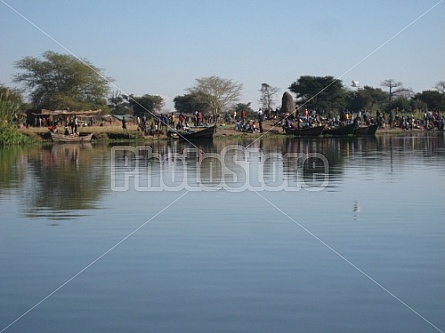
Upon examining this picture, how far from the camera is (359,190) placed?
15484 mm

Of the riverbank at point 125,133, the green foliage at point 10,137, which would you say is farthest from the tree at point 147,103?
the green foliage at point 10,137

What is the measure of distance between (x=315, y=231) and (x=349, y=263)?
7.21 feet

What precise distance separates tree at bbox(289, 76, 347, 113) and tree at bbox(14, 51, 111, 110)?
24160 mm

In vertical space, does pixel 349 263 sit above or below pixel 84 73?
below

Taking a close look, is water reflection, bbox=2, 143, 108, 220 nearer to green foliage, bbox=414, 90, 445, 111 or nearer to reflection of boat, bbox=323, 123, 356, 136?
reflection of boat, bbox=323, 123, 356, 136

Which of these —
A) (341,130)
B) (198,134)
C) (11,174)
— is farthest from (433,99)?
(11,174)

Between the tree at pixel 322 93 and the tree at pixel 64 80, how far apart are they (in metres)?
24.2

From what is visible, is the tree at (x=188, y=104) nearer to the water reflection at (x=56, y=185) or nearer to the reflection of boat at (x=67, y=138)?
the reflection of boat at (x=67, y=138)

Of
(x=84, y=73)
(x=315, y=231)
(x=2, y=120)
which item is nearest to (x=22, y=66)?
(x=84, y=73)

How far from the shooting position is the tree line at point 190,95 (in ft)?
240

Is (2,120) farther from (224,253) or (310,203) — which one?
(224,253)

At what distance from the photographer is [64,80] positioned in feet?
244

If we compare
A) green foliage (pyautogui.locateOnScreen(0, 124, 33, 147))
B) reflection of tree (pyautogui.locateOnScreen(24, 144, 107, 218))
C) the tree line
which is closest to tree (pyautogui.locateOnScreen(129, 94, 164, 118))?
the tree line

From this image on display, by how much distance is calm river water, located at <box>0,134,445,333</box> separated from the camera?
613 centimetres
